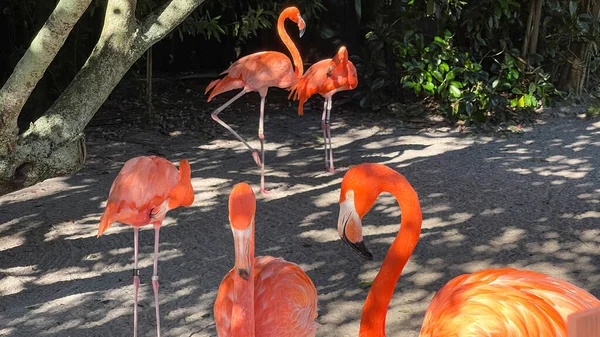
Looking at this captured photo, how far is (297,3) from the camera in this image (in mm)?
8320

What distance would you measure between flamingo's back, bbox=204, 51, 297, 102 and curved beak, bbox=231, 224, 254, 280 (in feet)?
10.8

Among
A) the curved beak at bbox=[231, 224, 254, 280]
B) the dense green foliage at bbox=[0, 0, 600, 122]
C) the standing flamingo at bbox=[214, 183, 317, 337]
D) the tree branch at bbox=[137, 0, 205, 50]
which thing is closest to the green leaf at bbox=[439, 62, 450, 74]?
the dense green foliage at bbox=[0, 0, 600, 122]

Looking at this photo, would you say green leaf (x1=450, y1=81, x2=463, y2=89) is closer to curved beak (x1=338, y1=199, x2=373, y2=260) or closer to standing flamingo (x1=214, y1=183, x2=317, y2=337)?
standing flamingo (x1=214, y1=183, x2=317, y2=337)

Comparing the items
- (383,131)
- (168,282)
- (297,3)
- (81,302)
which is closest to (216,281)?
(168,282)

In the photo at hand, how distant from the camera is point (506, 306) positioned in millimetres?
2523

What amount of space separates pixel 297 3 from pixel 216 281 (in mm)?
4618

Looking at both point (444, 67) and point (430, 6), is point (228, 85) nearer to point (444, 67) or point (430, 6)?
point (430, 6)

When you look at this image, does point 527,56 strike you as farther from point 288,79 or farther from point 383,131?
point 288,79

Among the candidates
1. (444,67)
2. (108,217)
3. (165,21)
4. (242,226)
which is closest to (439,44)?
(444,67)

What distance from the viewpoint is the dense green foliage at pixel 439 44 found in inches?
310

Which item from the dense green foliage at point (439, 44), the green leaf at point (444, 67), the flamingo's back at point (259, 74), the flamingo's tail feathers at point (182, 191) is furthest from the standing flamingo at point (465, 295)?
the green leaf at point (444, 67)

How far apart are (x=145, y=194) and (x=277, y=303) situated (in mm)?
933

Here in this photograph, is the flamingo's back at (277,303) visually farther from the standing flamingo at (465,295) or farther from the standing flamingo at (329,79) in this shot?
the standing flamingo at (329,79)

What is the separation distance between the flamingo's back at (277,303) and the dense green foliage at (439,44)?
15.1 ft
